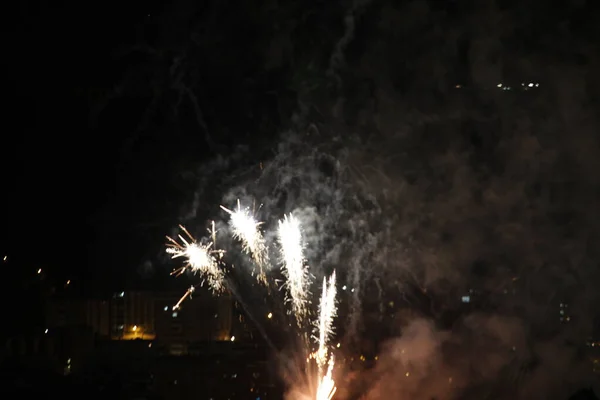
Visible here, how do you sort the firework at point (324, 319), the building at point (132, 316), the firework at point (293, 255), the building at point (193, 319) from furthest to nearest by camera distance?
1. the building at point (193, 319)
2. the building at point (132, 316)
3. the firework at point (324, 319)
4. the firework at point (293, 255)

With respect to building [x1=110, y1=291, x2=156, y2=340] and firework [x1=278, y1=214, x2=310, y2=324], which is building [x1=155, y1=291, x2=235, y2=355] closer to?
building [x1=110, y1=291, x2=156, y2=340]

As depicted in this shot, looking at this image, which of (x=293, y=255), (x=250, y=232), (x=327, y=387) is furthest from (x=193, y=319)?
(x=293, y=255)

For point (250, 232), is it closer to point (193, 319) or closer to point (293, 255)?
point (293, 255)

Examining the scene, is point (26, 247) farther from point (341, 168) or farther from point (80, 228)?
point (341, 168)

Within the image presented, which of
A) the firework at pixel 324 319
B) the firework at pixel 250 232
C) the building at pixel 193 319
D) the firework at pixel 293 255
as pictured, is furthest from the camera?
the building at pixel 193 319

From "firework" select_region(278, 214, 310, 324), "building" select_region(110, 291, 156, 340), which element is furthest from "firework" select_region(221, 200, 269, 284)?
"building" select_region(110, 291, 156, 340)

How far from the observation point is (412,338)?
10.5 m

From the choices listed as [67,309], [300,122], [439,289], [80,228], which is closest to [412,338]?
[439,289]

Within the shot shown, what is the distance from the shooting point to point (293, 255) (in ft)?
29.9

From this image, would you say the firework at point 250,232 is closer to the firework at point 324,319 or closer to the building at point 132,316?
the firework at point 324,319

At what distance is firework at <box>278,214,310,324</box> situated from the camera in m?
9.10

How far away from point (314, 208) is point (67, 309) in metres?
7.95

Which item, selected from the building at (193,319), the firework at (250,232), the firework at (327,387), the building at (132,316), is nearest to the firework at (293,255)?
the firework at (250,232)

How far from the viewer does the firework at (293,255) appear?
9.10m
